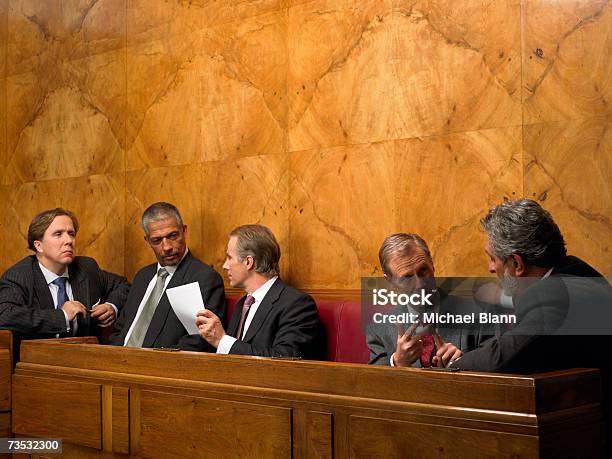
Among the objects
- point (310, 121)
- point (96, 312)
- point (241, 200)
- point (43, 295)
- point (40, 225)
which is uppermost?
point (310, 121)

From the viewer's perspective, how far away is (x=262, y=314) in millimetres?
3953

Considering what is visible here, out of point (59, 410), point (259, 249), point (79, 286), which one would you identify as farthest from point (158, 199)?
point (59, 410)

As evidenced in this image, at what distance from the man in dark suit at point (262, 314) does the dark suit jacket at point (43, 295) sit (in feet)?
3.49

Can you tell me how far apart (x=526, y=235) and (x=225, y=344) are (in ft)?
5.13

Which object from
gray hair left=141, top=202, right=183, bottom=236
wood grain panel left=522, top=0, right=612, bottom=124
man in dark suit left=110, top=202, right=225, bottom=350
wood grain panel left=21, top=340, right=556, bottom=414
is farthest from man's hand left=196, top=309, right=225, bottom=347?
wood grain panel left=522, top=0, right=612, bottom=124

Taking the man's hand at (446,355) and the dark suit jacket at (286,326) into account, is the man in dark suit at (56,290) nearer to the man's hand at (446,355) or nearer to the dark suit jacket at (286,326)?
the dark suit jacket at (286,326)

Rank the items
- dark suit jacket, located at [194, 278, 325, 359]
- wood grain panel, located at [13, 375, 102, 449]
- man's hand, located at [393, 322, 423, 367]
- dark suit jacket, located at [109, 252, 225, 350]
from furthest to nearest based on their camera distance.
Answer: dark suit jacket, located at [109, 252, 225, 350] < dark suit jacket, located at [194, 278, 325, 359] < wood grain panel, located at [13, 375, 102, 449] < man's hand, located at [393, 322, 423, 367]

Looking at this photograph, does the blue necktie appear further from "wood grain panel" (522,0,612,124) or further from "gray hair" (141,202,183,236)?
"wood grain panel" (522,0,612,124)

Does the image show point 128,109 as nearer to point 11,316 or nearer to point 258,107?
point 258,107

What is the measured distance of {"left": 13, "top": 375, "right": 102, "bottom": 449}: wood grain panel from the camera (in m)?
3.38

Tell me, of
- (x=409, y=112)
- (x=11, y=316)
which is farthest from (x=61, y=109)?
(x=409, y=112)

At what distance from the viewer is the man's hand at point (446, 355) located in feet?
8.73

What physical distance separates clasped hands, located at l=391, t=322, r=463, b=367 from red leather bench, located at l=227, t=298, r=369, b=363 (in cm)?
114

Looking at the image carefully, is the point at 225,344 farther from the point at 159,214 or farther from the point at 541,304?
the point at 541,304
